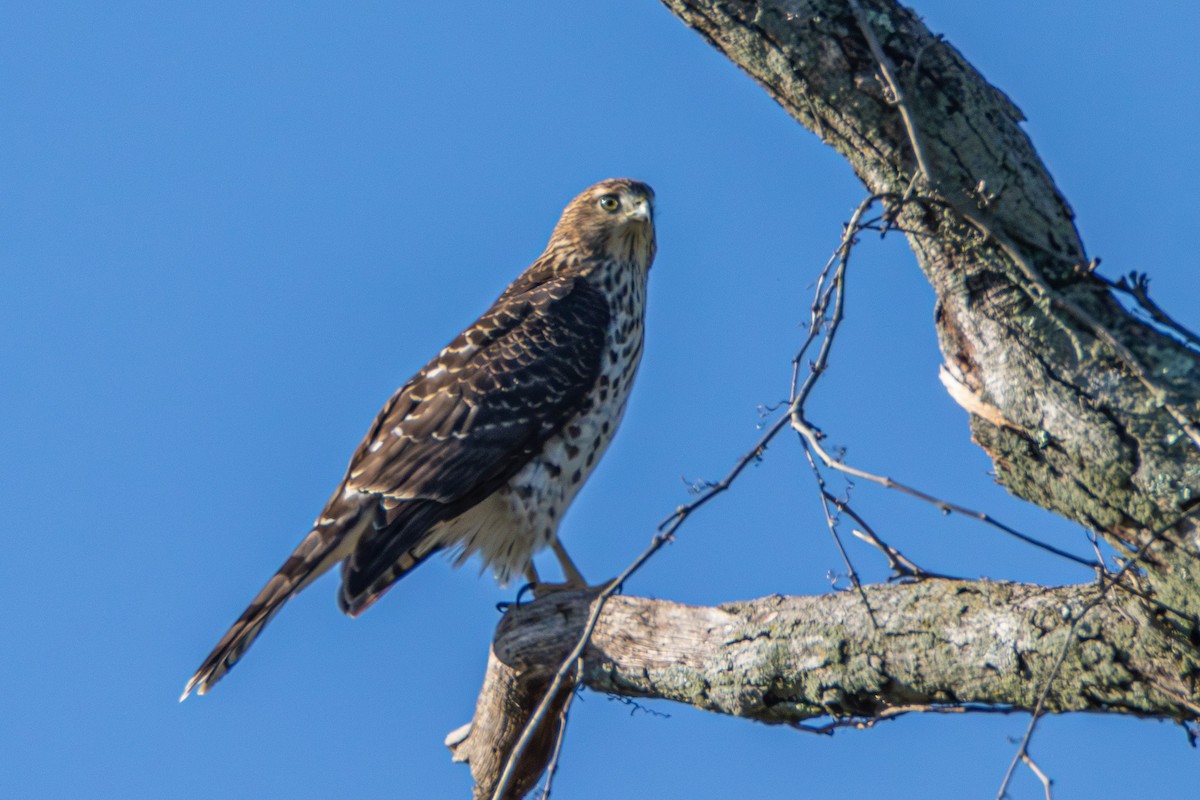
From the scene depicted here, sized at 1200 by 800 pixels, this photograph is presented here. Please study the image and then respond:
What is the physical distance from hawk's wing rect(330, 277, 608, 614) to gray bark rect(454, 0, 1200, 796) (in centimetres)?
218

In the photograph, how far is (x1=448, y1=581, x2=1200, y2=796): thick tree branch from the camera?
132 inches

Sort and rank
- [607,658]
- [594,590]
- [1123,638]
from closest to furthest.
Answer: [1123,638] < [607,658] < [594,590]

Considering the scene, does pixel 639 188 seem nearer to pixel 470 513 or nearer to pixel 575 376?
pixel 575 376

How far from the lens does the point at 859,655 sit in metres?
3.76

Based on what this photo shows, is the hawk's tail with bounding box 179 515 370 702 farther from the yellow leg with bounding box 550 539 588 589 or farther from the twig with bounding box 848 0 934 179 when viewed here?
the twig with bounding box 848 0 934 179

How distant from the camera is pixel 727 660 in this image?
4105 mm

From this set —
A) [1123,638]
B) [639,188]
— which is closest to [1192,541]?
[1123,638]

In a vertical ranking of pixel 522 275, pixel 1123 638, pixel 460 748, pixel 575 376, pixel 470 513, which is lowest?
pixel 1123 638

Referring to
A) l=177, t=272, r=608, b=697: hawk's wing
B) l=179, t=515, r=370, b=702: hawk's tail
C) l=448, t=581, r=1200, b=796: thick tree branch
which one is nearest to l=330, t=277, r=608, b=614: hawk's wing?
l=177, t=272, r=608, b=697: hawk's wing

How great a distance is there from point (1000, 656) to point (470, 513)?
2542mm

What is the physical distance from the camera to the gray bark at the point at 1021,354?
311 cm

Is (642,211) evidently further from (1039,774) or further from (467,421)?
(1039,774)

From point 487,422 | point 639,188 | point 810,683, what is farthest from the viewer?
point 639,188

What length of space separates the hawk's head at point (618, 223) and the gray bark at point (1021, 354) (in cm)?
294
